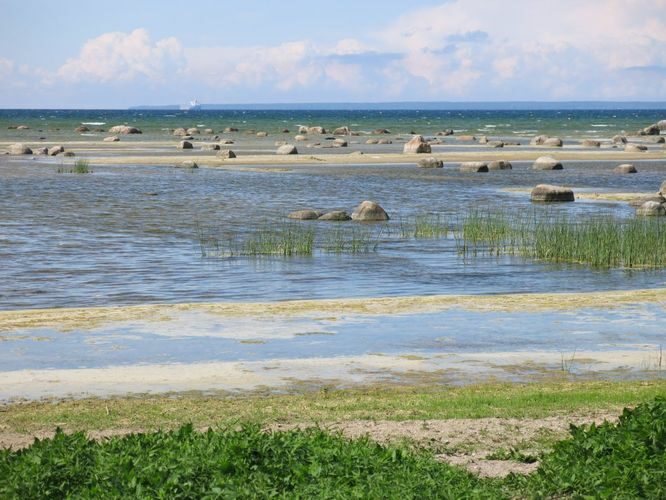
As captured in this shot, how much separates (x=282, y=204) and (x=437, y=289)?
20968 millimetres

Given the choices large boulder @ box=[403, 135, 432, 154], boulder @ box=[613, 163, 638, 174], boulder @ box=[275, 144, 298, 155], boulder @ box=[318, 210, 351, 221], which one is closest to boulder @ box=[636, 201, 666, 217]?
boulder @ box=[318, 210, 351, 221]

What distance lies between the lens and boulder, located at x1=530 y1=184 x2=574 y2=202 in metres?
44.6

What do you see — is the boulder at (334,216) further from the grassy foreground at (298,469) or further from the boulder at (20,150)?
the boulder at (20,150)

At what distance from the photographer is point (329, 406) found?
13.4 metres

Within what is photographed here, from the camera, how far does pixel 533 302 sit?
2219 cm

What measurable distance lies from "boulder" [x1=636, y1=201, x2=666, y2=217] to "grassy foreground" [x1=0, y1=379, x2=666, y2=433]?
982 inches

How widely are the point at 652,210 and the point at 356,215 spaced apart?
10580mm

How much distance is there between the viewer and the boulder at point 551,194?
44562 mm

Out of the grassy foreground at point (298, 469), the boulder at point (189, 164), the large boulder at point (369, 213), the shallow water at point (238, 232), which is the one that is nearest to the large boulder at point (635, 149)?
the shallow water at point (238, 232)

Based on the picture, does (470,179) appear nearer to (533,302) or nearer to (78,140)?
(533,302)

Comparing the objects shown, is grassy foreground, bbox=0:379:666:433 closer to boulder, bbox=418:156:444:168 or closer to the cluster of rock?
the cluster of rock

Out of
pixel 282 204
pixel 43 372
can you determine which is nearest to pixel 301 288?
pixel 43 372

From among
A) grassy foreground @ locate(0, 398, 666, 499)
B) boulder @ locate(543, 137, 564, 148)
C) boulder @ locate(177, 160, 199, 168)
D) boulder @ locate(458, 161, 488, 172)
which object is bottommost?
boulder @ locate(543, 137, 564, 148)

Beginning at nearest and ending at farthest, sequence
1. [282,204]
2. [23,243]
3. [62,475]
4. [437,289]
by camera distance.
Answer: [62,475] < [437,289] < [23,243] < [282,204]
